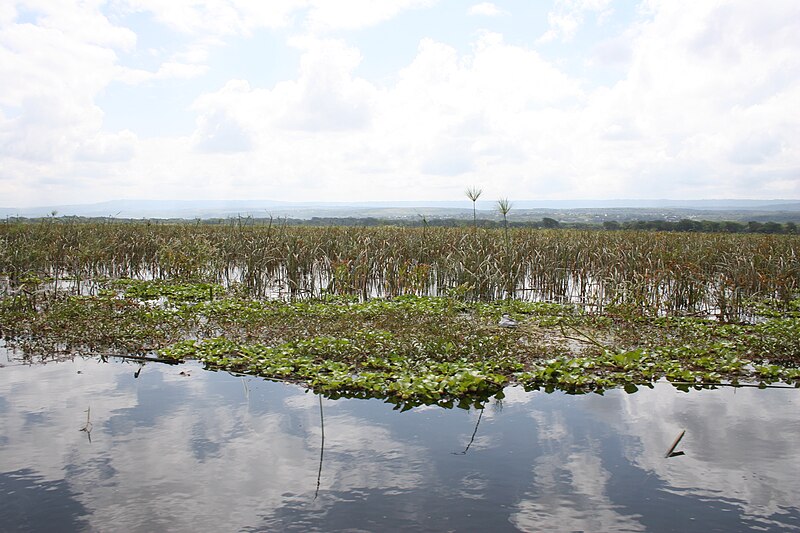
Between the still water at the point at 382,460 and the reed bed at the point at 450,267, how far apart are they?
5.04 meters

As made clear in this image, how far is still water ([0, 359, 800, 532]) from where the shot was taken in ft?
12.6

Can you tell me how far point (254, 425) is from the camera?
5289mm

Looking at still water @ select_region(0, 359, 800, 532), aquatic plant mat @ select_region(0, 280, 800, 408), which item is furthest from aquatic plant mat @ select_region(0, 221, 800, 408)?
still water @ select_region(0, 359, 800, 532)

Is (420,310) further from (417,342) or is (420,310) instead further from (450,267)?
(450,267)

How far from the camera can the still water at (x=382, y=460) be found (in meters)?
3.83

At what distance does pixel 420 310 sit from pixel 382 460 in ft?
16.6

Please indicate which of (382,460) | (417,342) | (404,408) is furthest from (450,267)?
(382,460)

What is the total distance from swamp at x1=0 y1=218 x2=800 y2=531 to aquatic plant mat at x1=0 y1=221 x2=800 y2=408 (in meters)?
0.05

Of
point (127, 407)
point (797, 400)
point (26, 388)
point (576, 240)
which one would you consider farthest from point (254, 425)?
point (576, 240)

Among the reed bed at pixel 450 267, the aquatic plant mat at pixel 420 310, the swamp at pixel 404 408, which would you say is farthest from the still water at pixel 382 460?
the reed bed at pixel 450 267

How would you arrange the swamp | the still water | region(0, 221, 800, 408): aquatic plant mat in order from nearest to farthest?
the still water < the swamp < region(0, 221, 800, 408): aquatic plant mat

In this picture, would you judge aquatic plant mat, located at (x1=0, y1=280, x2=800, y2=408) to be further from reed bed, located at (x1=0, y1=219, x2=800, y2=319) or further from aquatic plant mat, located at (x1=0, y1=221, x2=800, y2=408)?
reed bed, located at (x1=0, y1=219, x2=800, y2=319)

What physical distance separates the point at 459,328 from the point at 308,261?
5421 millimetres

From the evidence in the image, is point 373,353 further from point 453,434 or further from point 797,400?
point 797,400
